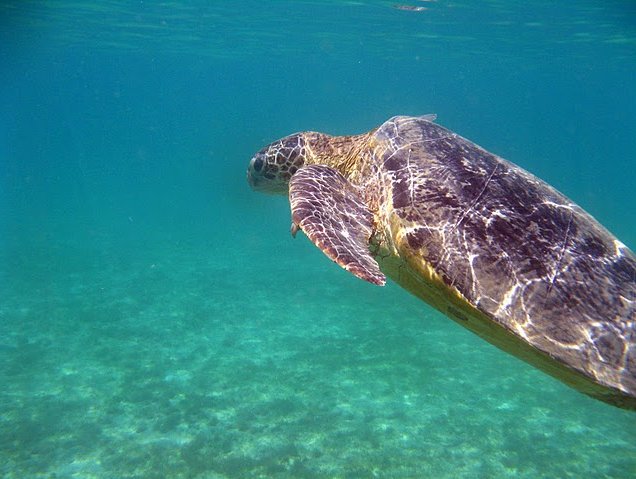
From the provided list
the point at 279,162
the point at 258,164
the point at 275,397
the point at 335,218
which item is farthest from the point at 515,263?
the point at 275,397

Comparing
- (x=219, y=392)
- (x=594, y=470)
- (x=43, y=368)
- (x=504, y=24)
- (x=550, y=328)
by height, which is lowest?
(x=43, y=368)

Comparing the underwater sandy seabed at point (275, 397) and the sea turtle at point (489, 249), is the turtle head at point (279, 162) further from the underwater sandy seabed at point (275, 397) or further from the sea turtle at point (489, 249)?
the underwater sandy seabed at point (275, 397)

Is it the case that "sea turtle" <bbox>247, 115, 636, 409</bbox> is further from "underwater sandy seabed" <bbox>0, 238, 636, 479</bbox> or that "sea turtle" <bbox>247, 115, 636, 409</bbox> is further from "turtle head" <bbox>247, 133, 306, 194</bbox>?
"underwater sandy seabed" <bbox>0, 238, 636, 479</bbox>

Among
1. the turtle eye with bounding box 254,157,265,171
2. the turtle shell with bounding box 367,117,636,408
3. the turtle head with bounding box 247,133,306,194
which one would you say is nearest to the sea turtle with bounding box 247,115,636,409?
the turtle shell with bounding box 367,117,636,408

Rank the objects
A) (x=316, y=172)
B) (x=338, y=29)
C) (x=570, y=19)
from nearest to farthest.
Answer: (x=316, y=172)
(x=570, y=19)
(x=338, y=29)

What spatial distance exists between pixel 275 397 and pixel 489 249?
Answer: 7537 millimetres

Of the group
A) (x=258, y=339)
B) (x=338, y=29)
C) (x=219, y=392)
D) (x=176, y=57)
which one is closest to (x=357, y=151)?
(x=219, y=392)

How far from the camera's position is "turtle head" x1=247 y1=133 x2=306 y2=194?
6.89 m

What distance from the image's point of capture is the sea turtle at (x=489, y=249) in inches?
132

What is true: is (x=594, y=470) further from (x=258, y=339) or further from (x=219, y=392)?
(x=258, y=339)

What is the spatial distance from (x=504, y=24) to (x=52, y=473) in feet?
106

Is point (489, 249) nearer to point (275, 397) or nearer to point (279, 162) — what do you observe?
point (279, 162)

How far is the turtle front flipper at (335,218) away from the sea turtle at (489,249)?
2cm

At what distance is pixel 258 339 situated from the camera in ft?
43.7
